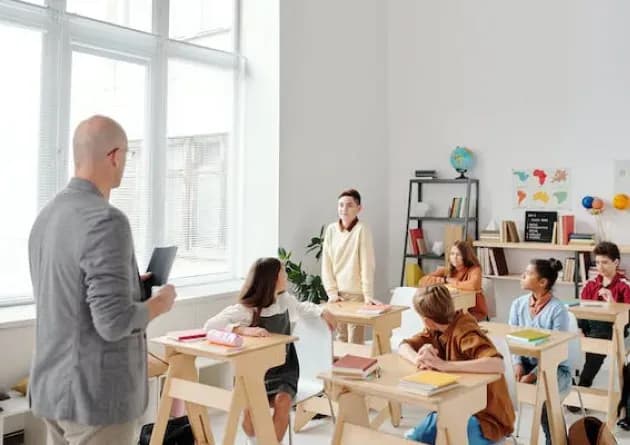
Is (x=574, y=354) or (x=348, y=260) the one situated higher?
(x=348, y=260)

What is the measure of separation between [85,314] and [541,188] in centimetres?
505

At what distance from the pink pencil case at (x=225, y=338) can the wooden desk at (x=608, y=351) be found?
224 cm

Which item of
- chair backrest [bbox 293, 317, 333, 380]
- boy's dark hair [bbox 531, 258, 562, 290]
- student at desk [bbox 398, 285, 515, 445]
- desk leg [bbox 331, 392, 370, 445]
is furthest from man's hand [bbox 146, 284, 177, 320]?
boy's dark hair [bbox 531, 258, 562, 290]

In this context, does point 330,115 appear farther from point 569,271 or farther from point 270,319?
point 270,319

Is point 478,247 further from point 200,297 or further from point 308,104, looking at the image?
point 200,297

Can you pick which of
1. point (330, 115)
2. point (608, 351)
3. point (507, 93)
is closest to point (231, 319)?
point (608, 351)

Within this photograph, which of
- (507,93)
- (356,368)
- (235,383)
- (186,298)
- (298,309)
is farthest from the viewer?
(507,93)

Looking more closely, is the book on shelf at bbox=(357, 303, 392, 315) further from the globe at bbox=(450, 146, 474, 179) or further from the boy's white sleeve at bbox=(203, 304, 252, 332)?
the globe at bbox=(450, 146, 474, 179)

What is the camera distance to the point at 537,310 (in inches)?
154

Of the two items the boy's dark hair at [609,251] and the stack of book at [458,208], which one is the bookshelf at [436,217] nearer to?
the stack of book at [458,208]

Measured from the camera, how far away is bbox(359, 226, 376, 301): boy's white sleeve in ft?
16.1

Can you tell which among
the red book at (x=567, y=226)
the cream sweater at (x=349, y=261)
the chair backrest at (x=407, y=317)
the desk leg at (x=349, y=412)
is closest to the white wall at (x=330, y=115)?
the cream sweater at (x=349, y=261)

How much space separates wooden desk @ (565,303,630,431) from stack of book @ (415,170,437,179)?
8.39ft

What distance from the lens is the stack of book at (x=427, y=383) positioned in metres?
2.37
